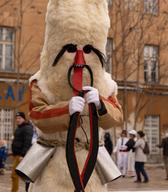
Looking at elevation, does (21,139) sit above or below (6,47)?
below

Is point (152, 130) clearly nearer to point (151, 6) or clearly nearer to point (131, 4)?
→ point (151, 6)

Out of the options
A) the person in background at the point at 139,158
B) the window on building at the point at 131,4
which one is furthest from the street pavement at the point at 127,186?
the window on building at the point at 131,4

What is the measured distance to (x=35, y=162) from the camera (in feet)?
13.5

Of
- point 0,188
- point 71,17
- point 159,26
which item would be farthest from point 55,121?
point 159,26

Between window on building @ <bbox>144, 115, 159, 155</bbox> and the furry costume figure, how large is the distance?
23292mm

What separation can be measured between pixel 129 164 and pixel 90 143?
13.0 metres

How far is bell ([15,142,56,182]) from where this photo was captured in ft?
13.5

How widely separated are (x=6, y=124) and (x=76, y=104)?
64.5ft

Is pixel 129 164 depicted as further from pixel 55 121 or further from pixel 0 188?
pixel 55 121

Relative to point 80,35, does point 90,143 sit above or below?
below

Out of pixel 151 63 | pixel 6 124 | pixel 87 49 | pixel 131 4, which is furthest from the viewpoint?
pixel 151 63

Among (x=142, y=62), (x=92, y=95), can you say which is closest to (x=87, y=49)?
(x=92, y=95)

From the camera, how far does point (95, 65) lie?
4.26m

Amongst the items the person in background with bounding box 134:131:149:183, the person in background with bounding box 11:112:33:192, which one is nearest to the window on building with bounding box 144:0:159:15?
the person in background with bounding box 134:131:149:183
